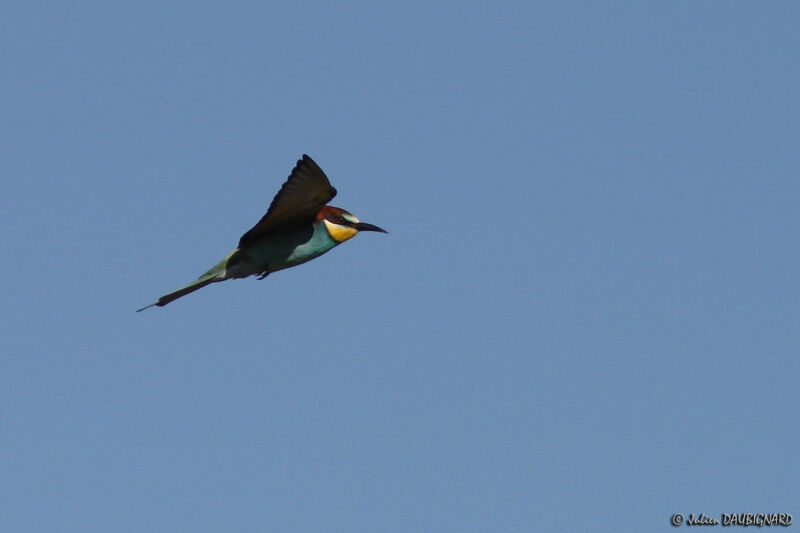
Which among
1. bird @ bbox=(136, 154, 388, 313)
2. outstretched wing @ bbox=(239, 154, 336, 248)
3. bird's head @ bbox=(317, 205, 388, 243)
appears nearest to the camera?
outstretched wing @ bbox=(239, 154, 336, 248)

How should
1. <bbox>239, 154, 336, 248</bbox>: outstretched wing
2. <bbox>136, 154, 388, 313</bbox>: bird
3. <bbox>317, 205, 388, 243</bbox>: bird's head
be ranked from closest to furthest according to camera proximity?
<bbox>239, 154, 336, 248</bbox>: outstretched wing
<bbox>136, 154, 388, 313</bbox>: bird
<bbox>317, 205, 388, 243</bbox>: bird's head

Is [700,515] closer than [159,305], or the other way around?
[159,305]

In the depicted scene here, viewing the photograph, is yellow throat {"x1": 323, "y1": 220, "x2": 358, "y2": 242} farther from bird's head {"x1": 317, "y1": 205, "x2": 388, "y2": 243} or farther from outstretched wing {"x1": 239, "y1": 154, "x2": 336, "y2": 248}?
outstretched wing {"x1": 239, "y1": 154, "x2": 336, "y2": 248}

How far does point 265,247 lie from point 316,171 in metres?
0.89

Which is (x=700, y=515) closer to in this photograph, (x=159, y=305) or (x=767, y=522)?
(x=767, y=522)

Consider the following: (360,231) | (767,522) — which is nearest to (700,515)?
(767,522)

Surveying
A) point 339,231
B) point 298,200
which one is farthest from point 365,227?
point 298,200

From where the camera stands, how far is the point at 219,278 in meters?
10.5

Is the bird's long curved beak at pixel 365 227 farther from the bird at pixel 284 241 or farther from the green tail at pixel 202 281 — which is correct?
the green tail at pixel 202 281

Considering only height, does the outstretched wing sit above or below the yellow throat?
above

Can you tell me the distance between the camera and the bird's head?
10.6 m

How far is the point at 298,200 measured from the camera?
400 inches

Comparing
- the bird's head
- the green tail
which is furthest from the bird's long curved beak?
the green tail

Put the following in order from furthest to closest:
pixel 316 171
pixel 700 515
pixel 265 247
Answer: pixel 700 515 < pixel 265 247 < pixel 316 171
